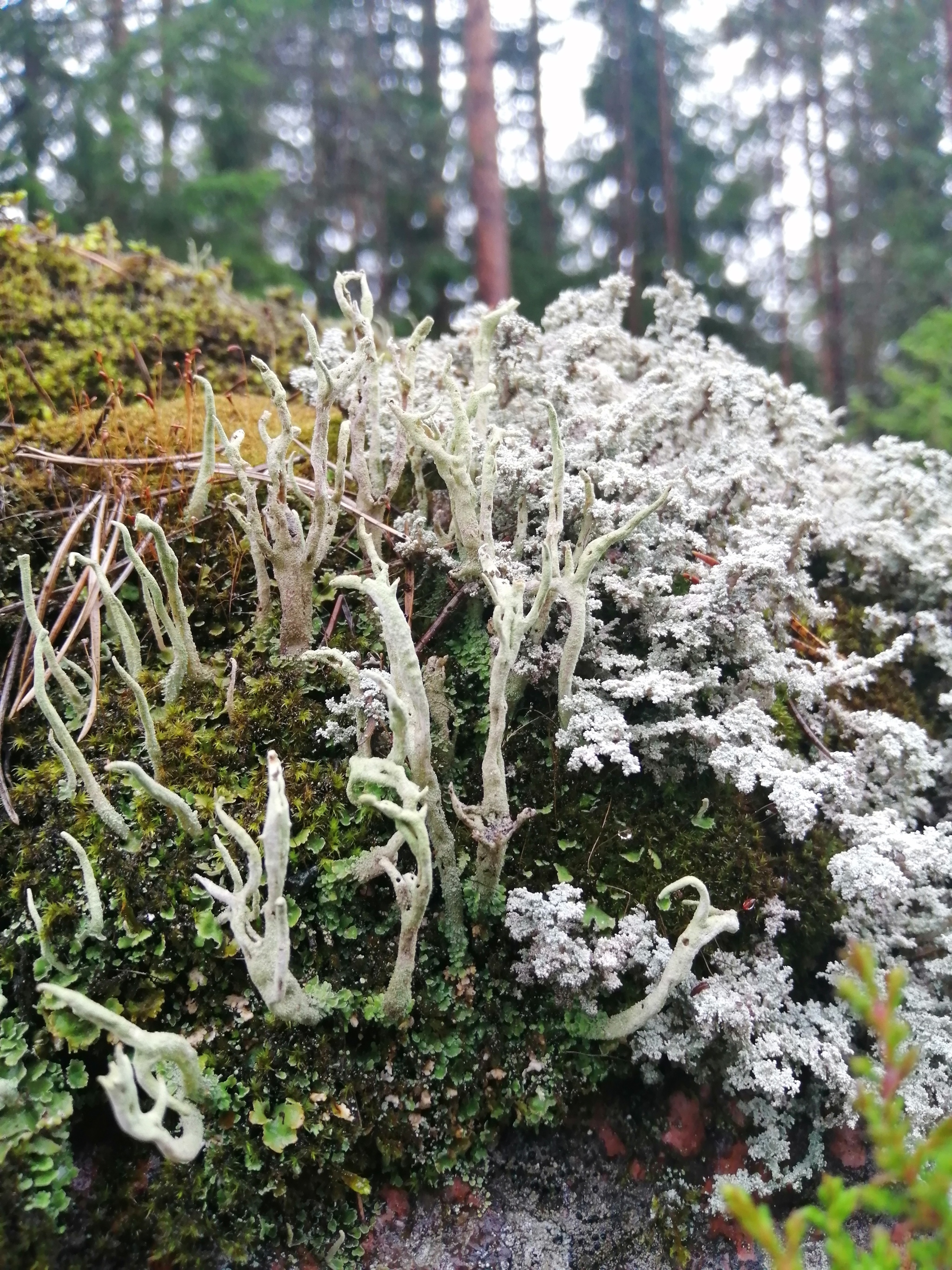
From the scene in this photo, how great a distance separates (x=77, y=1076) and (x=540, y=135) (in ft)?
49.5

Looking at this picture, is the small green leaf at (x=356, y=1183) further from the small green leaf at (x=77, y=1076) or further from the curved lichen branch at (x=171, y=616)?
the curved lichen branch at (x=171, y=616)

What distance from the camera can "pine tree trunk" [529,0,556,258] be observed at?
12703mm

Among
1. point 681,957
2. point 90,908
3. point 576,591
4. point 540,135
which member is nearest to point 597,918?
point 681,957

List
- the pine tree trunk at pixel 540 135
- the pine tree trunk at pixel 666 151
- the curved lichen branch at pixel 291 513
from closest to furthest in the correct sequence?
the curved lichen branch at pixel 291 513 → the pine tree trunk at pixel 666 151 → the pine tree trunk at pixel 540 135

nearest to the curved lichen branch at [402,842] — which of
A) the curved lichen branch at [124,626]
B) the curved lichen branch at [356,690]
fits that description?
the curved lichen branch at [356,690]

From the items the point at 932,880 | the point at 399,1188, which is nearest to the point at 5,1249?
the point at 399,1188

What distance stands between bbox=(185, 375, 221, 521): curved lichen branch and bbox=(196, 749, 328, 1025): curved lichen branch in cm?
99

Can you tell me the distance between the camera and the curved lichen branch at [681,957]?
1.61m

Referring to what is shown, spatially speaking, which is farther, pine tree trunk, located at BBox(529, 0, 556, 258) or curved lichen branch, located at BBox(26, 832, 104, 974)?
pine tree trunk, located at BBox(529, 0, 556, 258)

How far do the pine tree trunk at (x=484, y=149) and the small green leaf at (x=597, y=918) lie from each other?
804cm

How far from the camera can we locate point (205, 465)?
222 cm

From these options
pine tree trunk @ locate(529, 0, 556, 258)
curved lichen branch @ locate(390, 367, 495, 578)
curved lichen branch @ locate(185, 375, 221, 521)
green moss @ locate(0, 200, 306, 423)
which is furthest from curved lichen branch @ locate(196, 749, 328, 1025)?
pine tree trunk @ locate(529, 0, 556, 258)

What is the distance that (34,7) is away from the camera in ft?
24.9

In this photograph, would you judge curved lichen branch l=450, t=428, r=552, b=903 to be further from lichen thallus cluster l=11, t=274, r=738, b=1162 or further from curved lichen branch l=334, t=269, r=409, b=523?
curved lichen branch l=334, t=269, r=409, b=523
